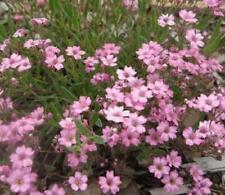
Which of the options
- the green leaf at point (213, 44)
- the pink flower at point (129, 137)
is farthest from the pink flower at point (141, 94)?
the green leaf at point (213, 44)

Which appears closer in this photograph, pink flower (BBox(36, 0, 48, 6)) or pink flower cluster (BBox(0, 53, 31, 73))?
pink flower cluster (BBox(0, 53, 31, 73))

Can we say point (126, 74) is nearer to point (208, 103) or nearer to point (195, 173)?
point (208, 103)

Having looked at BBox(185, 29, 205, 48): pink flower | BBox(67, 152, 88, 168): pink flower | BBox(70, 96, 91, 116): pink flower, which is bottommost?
BBox(67, 152, 88, 168): pink flower

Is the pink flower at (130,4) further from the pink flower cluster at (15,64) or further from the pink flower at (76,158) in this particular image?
the pink flower at (76,158)

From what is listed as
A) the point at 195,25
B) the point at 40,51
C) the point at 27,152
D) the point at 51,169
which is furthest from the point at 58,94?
the point at 195,25

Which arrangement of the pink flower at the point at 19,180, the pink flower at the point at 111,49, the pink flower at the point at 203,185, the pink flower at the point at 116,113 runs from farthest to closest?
1. the pink flower at the point at 111,49
2. the pink flower at the point at 203,185
3. the pink flower at the point at 116,113
4. the pink flower at the point at 19,180

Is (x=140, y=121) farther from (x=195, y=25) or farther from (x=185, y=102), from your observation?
(x=195, y=25)

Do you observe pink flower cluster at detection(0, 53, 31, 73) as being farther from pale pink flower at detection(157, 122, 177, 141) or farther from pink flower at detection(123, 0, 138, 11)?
pink flower at detection(123, 0, 138, 11)

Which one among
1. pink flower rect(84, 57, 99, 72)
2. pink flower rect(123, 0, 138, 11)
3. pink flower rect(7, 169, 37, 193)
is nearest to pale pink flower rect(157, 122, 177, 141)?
pink flower rect(84, 57, 99, 72)
